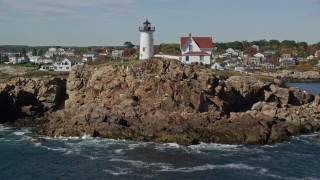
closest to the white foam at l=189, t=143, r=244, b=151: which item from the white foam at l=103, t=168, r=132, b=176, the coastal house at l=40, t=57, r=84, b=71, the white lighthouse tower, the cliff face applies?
the cliff face

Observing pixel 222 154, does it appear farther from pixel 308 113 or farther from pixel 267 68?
pixel 267 68

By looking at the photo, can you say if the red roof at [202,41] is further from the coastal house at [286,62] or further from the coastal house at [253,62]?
the coastal house at [286,62]

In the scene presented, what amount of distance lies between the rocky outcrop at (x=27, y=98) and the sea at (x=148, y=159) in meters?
11.1

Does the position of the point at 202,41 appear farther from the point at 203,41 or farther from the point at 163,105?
the point at 163,105

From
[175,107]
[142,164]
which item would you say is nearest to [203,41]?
[175,107]

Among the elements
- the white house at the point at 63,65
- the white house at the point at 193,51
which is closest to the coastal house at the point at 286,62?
the white house at the point at 63,65

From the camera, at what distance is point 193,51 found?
71562 millimetres

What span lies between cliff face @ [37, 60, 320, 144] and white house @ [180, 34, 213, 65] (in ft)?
40.1

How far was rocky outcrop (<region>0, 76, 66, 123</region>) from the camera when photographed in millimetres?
60094

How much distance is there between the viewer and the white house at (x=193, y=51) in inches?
2785

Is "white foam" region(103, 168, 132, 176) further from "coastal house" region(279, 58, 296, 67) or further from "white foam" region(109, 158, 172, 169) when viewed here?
"coastal house" region(279, 58, 296, 67)

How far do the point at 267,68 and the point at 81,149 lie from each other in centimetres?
11147

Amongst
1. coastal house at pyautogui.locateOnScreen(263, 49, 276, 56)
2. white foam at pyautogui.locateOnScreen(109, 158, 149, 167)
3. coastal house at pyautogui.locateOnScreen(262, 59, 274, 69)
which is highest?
coastal house at pyautogui.locateOnScreen(263, 49, 276, 56)

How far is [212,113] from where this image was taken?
5088 cm
